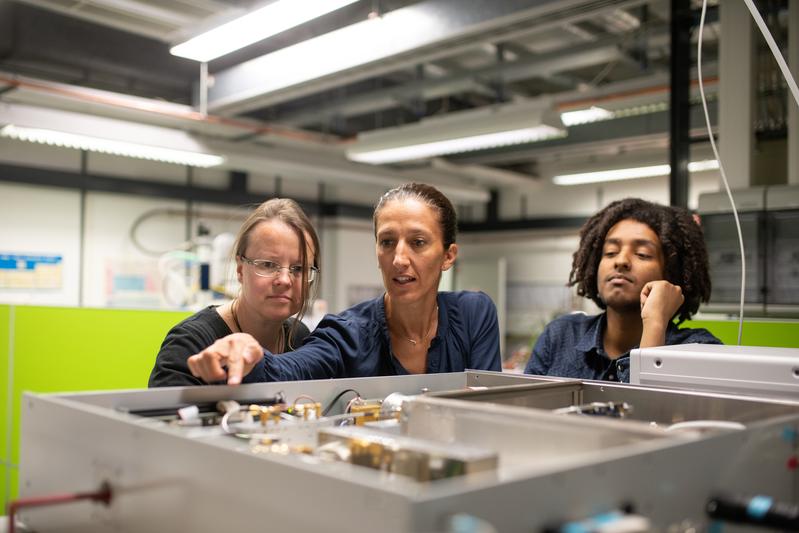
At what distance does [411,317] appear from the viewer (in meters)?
1.46

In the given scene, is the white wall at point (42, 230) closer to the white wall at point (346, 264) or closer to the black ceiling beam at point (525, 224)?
the white wall at point (346, 264)

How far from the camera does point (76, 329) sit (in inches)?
113

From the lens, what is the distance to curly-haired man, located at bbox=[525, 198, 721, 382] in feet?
5.01

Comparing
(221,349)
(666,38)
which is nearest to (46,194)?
(666,38)

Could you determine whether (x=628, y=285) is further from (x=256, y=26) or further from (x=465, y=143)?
(x=465, y=143)

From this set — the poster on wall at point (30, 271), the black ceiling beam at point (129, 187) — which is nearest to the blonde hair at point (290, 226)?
the black ceiling beam at point (129, 187)

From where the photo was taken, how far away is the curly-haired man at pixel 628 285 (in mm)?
1527

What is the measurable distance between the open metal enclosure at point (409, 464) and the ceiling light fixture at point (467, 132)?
3.13 metres

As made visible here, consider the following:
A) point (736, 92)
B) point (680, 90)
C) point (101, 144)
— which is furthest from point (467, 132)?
point (101, 144)

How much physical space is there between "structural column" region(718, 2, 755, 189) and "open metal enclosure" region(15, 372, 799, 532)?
2415 mm

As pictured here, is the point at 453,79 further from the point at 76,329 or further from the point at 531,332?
the point at 531,332

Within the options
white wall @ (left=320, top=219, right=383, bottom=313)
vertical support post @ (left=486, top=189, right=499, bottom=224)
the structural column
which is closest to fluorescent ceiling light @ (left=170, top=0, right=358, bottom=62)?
the structural column

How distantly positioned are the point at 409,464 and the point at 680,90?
Answer: 2967mm

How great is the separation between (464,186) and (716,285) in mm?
4037
